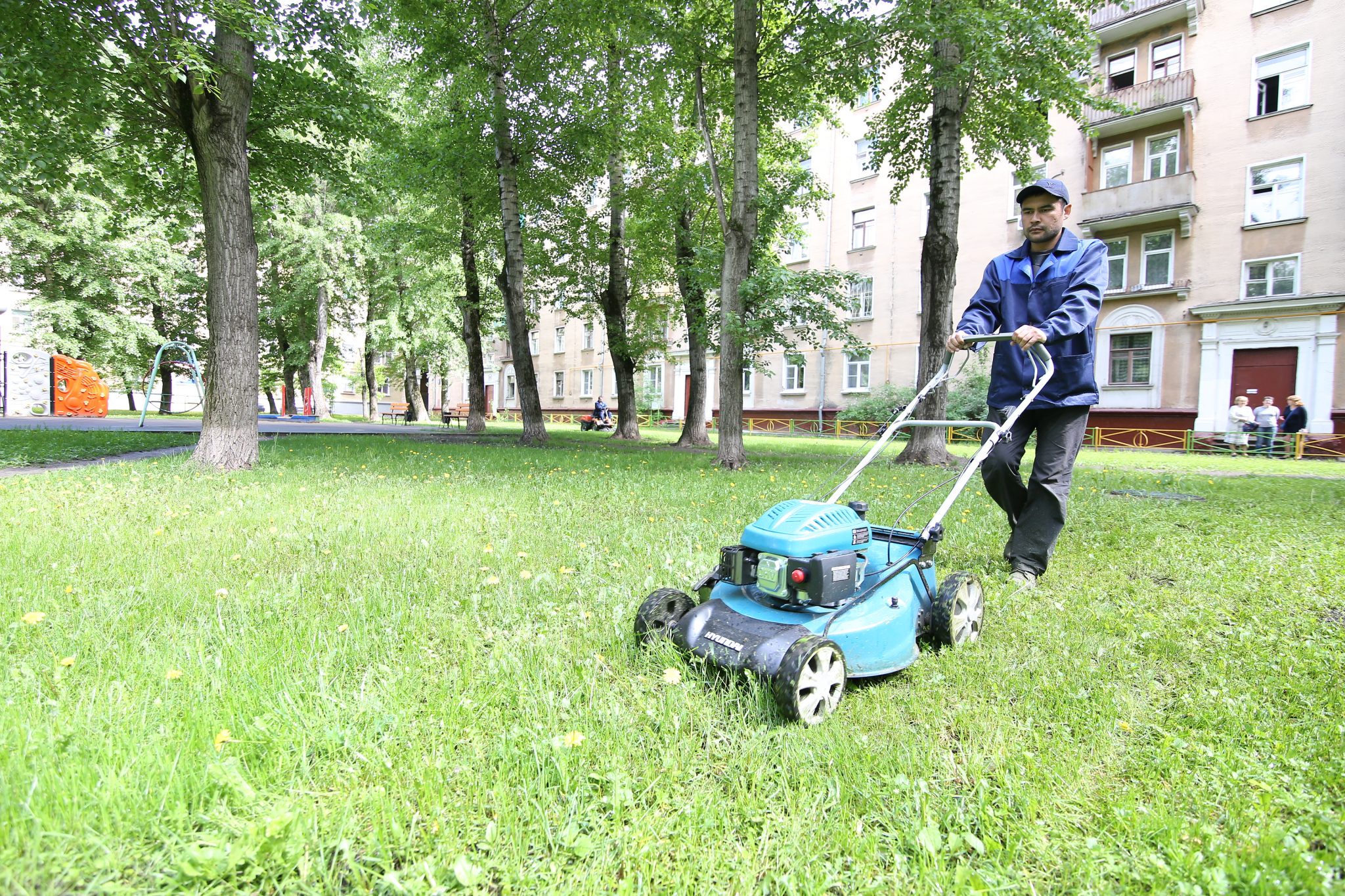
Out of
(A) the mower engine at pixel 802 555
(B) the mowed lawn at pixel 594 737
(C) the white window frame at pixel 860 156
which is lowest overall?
(B) the mowed lawn at pixel 594 737

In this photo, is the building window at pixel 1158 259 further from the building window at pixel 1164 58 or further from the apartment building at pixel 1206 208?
the building window at pixel 1164 58

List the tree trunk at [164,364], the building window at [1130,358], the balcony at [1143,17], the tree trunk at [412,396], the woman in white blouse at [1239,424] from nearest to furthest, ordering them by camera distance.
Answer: the woman in white blouse at [1239,424]
the balcony at [1143,17]
the building window at [1130,358]
the tree trunk at [412,396]
the tree trunk at [164,364]

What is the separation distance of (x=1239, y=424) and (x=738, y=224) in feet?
58.7

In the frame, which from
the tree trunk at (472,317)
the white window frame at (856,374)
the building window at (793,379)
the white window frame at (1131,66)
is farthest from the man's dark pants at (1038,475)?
the building window at (793,379)

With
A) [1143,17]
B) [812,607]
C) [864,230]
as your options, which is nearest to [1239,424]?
[1143,17]

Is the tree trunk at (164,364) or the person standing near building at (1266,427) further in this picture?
the tree trunk at (164,364)

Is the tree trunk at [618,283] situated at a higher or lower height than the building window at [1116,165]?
lower

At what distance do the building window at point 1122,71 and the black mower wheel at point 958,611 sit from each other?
27.5m

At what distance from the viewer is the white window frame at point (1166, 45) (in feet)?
73.5

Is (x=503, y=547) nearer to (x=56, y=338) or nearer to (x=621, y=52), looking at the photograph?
(x=621, y=52)

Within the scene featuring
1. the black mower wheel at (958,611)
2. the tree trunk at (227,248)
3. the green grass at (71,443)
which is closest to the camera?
the black mower wheel at (958,611)

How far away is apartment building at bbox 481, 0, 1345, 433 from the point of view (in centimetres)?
2002

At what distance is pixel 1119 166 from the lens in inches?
937

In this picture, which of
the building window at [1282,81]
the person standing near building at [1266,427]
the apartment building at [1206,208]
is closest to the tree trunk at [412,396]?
the apartment building at [1206,208]
